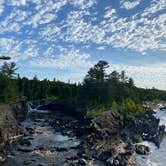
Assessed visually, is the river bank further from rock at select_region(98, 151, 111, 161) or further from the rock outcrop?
the rock outcrop

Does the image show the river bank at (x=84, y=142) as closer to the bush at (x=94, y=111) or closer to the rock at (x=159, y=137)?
the rock at (x=159, y=137)

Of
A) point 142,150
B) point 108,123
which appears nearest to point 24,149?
point 142,150

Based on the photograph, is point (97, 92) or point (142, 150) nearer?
point (142, 150)

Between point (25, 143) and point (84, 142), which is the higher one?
point (84, 142)

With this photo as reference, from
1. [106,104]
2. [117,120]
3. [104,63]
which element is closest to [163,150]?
[117,120]

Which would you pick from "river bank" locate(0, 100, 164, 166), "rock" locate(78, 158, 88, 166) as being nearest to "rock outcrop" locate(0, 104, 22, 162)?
"river bank" locate(0, 100, 164, 166)

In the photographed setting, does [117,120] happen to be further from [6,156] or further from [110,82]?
[6,156]

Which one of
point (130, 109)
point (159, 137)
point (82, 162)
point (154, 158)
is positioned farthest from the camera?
point (130, 109)

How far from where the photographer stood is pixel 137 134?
81875 mm

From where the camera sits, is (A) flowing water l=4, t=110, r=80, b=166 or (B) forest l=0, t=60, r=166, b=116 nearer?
(A) flowing water l=4, t=110, r=80, b=166

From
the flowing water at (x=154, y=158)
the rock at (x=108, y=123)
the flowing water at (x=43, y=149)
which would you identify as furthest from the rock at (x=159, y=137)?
the flowing water at (x=43, y=149)

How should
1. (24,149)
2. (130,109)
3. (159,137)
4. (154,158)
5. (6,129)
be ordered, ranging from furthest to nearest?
(130,109), (159,137), (6,129), (154,158), (24,149)

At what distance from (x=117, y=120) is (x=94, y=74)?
114ft

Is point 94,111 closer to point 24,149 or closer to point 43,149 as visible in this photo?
point 43,149
